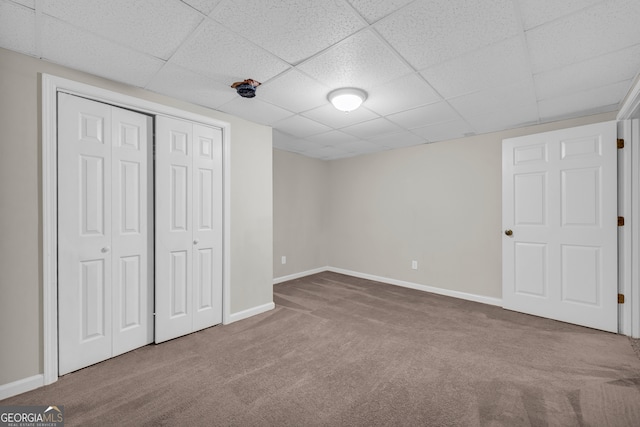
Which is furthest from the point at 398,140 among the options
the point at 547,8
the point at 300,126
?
the point at 547,8

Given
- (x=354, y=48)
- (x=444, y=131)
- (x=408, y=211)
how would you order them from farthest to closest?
(x=408, y=211) → (x=444, y=131) → (x=354, y=48)

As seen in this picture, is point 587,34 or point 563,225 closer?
point 587,34

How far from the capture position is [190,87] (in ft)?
7.94

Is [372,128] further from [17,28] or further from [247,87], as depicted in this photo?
[17,28]

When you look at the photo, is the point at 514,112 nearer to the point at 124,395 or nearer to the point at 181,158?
the point at 181,158

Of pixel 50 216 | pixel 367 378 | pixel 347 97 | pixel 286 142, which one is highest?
pixel 286 142

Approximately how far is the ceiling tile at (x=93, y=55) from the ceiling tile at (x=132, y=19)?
108mm

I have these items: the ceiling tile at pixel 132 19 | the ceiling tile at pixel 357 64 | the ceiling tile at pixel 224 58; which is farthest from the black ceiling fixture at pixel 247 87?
the ceiling tile at pixel 132 19

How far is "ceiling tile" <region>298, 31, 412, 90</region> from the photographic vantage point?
→ 1.79m

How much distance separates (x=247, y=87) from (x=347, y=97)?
88 centimetres

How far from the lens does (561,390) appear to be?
1914mm

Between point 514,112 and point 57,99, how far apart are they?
4.27 metres

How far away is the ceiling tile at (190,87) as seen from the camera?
218 cm

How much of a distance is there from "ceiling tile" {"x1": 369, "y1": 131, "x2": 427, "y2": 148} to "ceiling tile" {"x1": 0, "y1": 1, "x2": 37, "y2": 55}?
356 cm
